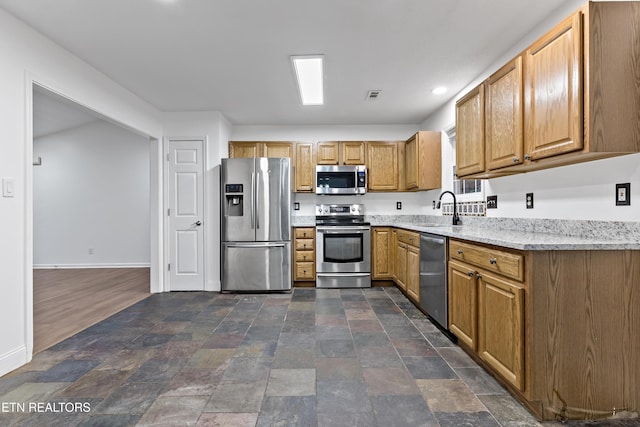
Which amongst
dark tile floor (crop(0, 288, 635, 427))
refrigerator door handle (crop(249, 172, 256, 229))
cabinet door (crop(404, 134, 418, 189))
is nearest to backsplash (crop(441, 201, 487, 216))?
cabinet door (crop(404, 134, 418, 189))

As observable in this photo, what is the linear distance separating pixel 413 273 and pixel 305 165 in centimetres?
232

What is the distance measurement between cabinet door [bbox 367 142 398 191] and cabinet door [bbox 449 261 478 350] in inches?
98.6

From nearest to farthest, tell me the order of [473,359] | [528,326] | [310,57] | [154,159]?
[528,326], [473,359], [310,57], [154,159]

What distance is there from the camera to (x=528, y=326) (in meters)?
1.63

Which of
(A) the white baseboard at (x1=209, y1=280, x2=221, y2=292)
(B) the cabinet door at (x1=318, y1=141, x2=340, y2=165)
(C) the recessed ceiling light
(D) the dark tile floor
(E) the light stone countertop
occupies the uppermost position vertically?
(C) the recessed ceiling light

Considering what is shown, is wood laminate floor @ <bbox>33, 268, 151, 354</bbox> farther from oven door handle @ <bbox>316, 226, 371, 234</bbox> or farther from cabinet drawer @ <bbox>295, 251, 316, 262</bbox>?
oven door handle @ <bbox>316, 226, 371, 234</bbox>

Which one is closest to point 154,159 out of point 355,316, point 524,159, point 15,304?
point 15,304

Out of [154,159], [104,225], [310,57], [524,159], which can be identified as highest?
[310,57]

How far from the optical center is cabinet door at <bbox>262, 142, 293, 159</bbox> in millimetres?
4875

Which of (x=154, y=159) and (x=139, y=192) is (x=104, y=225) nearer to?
(x=139, y=192)

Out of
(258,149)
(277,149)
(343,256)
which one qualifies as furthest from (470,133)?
(258,149)

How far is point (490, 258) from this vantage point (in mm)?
1964

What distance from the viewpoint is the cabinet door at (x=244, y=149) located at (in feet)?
16.0

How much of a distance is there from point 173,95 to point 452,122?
336 cm
